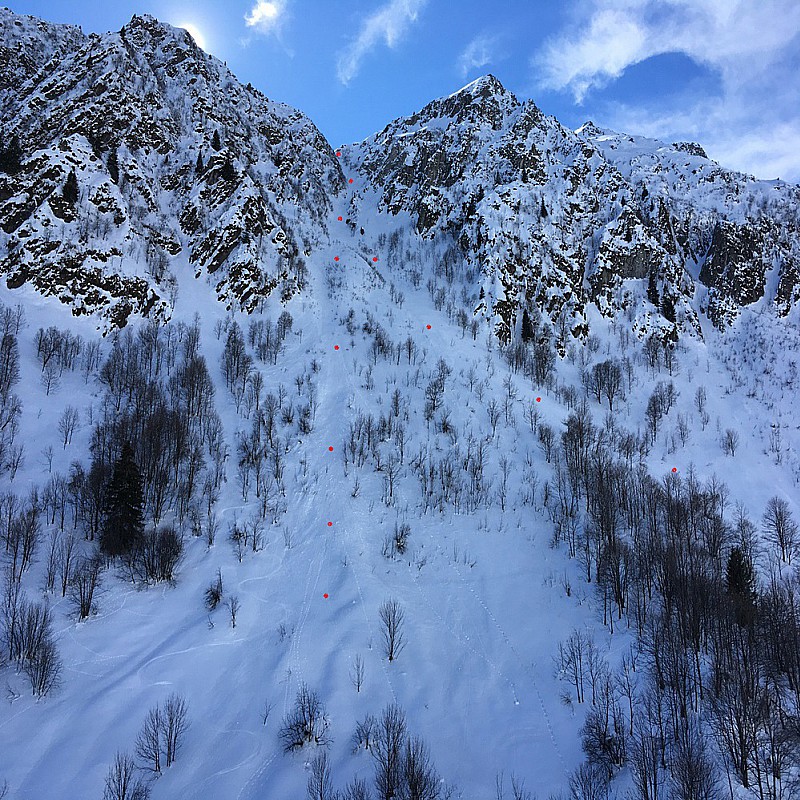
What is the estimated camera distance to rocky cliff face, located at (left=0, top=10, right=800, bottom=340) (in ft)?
203

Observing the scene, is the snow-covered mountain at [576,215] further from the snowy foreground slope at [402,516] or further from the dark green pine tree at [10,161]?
the dark green pine tree at [10,161]

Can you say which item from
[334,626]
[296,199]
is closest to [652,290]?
[296,199]

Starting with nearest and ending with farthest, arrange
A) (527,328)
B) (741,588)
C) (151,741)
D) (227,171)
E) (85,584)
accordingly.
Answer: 1. (151,741)
2. (741,588)
3. (85,584)
4. (527,328)
5. (227,171)

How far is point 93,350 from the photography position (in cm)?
5141

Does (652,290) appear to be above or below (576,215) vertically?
below

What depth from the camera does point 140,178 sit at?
260 ft

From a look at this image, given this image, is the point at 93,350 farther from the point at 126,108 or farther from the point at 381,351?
the point at 126,108

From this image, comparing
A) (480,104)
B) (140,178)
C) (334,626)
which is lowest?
(334,626)

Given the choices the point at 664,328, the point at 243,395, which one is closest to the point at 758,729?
the point at 243,395

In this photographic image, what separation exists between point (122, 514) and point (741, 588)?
142 ft

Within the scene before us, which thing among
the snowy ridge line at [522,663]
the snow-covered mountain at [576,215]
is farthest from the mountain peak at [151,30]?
the snowy ridge line at [522,663]

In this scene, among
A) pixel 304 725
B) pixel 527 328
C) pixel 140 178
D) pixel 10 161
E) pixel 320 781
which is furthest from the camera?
pixel 527 328

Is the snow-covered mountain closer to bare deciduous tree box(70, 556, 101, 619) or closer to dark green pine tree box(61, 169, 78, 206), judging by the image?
dark green pine tree box(61, 169, 78, 206)

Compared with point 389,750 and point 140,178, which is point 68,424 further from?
point 140,178
